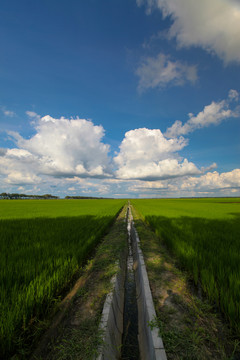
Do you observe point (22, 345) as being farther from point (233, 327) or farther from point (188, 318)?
point (233, 327)

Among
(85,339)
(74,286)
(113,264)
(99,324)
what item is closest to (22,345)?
(85,339)

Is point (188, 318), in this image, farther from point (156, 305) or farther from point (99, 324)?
point (99, 324)

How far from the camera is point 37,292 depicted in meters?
2.40

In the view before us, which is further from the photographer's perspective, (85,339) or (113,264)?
(113,264)

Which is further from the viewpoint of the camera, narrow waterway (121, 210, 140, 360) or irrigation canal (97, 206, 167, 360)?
narrow waterway (121, 210, 140, 360)

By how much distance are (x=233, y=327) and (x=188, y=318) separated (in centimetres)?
60

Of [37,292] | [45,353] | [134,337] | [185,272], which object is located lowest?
[134,337]

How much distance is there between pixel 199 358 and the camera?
1703 mm

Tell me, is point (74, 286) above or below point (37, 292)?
below

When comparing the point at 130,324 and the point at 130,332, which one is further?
the point at 130,324

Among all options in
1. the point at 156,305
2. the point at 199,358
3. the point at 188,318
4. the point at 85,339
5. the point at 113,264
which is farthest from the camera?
the point at 113,264

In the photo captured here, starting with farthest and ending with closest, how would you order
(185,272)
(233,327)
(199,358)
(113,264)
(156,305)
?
(113,264) → (185,272) → (156,305) → (233,327) → (199,358)

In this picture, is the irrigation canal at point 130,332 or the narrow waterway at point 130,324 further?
the narrow waterway at point 130,324

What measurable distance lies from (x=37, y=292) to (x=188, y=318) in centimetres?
250
